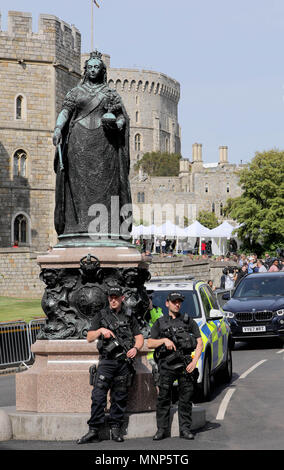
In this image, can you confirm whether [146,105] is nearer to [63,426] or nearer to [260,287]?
[260,287]

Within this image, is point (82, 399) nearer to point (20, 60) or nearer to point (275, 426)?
point (275, 426)

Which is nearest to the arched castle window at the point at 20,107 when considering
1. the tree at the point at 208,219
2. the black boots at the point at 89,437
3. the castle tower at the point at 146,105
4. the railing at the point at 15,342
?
the railing at the point at 15,342

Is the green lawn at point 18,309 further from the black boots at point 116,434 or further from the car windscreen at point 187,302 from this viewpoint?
the black boots at point 116,434

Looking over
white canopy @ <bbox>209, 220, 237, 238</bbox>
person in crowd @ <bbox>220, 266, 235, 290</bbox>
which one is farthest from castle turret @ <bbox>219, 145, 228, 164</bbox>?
person in crowd @ <bbox>220, 266, 235, 290</bbox>

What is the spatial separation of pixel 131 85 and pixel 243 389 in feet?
442

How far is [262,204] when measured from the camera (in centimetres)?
6919

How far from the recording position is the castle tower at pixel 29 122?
45719mm

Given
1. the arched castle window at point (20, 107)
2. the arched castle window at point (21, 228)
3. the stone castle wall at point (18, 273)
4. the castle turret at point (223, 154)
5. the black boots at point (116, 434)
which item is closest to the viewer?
the black boots at point (116, 434)

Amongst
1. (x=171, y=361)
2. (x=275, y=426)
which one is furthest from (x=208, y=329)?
(x=171, y=361)

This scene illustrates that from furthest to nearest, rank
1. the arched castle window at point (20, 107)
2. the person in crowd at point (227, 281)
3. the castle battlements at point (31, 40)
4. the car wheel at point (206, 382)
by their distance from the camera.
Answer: the arched castle window at point (20, 107)
the castle battlements at point (31, 40)
the person in crowd at point (227, 281)
the car wheel at point (206, 382)

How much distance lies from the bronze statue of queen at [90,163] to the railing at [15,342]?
25.8 ft

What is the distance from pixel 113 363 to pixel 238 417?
269 cm

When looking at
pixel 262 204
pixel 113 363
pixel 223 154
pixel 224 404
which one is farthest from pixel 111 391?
pixel 223 154

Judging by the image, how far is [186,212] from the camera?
406 feet
